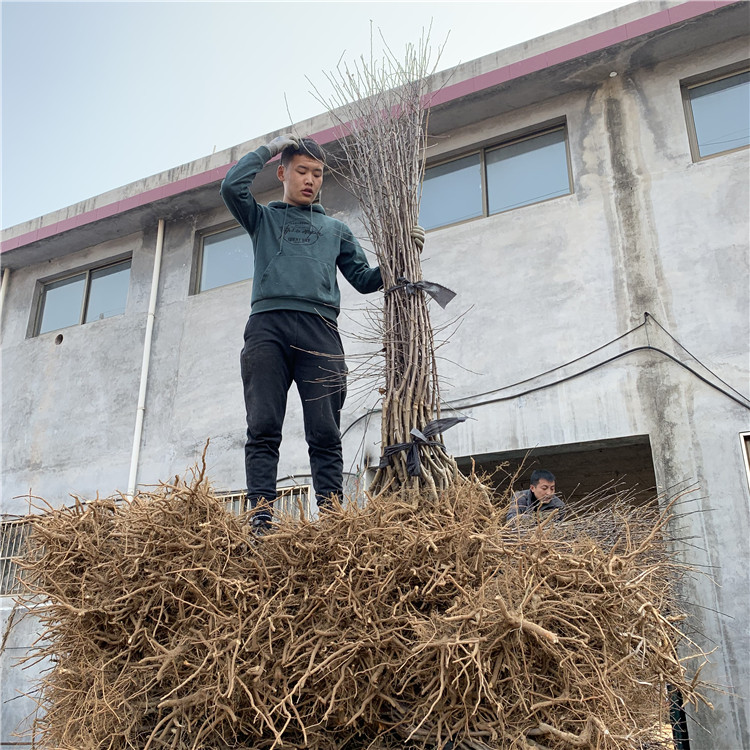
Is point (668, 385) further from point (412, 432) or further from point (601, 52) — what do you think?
point (412, 432)

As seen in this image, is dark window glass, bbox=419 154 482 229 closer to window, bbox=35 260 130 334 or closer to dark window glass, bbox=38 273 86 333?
window, bbox=35 260 130 334

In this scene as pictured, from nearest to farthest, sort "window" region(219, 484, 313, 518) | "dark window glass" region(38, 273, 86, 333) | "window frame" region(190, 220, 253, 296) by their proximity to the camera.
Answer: "window" region(219, 484, 313, 518)
"window frame" region(190, 220, 253, 296)
"dark window glass" region(38, 273, 86, 333)

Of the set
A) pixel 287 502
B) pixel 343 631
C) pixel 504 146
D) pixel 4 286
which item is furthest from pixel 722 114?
pixel 4 286

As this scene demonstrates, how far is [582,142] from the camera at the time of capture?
217 inches

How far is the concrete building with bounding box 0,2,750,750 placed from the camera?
4.50m

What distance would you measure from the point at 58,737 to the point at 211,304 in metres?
5.51

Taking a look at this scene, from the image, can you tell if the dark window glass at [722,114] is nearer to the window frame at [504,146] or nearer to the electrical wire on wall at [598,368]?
the window frame at [504,146]

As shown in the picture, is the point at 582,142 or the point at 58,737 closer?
the point at 58,737

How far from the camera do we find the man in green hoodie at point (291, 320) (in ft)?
8.02

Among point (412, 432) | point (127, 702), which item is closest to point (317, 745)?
point (127, 702)

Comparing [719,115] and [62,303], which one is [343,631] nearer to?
[719,115]

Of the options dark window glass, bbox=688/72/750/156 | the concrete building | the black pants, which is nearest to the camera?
the black pants

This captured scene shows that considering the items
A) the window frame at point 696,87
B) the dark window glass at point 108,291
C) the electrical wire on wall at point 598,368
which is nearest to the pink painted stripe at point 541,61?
the window frame at point 696,87

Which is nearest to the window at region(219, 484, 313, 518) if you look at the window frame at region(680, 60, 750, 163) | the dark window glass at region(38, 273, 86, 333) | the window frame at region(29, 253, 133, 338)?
the window frame at region(29, 253, 133, 338)
